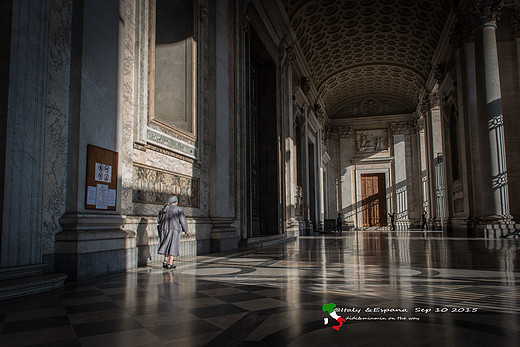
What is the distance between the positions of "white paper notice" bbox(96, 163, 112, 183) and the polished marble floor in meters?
1.31

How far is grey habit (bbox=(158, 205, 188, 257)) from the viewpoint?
6.00 m

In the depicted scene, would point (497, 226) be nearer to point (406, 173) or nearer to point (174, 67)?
point (174, 67)

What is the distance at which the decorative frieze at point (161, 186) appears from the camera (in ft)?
21.4

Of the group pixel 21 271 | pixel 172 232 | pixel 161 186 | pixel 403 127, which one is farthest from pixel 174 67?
pixel 403 127

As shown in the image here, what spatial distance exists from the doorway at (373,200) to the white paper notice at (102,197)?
2955 cm

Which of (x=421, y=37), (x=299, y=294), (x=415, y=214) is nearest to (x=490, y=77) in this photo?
(x=421, y=37)

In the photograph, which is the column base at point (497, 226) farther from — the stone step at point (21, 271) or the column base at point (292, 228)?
the stone step at point (21, 271)

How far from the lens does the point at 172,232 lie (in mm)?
6113

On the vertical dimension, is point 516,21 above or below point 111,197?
above

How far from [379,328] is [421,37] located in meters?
22.0

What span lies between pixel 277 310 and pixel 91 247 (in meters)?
2.98

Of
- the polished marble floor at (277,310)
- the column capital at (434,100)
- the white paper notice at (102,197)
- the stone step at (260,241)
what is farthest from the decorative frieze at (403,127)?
the white paper notice at (102,197)

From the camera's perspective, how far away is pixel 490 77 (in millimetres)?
13812

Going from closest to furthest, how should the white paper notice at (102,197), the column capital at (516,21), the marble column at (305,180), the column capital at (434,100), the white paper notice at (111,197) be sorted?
the white paper notice at (102,197)
the white paper notice at (111,197)
the column capital at (516,21)
the marble column at (305,180)
the column capital at (434,100)
